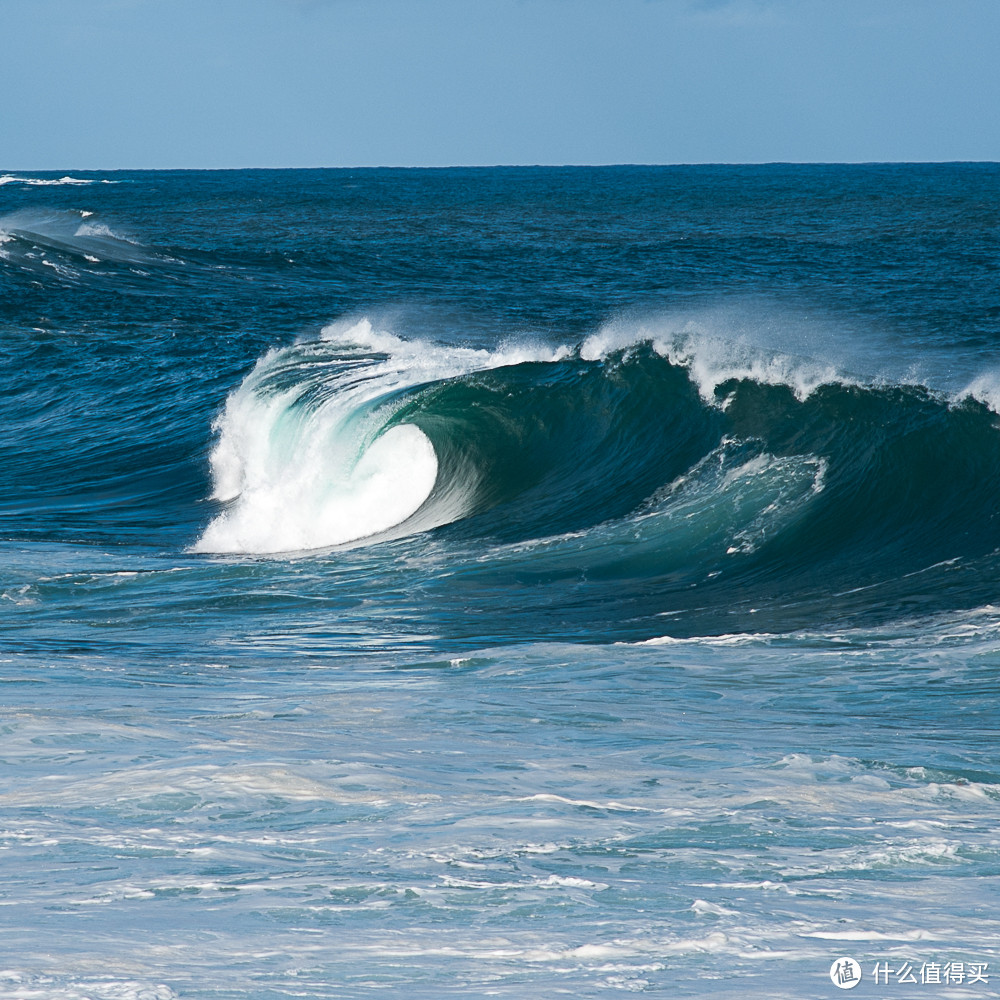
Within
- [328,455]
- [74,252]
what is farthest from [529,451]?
[74,252]

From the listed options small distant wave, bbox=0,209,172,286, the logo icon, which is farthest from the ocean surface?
small distant wave, bbox=0,209,172,286

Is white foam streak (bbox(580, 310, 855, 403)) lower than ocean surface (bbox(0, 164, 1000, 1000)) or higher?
higher

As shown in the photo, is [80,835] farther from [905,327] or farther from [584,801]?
[905,327]

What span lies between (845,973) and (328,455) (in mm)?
10079

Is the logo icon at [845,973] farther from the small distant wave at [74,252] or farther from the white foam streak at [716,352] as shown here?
the small distant wave at [74,252]

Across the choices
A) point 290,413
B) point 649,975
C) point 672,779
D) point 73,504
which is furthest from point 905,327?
point 649,975

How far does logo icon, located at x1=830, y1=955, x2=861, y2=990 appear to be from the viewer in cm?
257

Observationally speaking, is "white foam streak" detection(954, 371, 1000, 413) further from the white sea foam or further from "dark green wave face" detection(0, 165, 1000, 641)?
the white sea foam

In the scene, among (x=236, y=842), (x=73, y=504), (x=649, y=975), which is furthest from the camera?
(x=73, y=504)

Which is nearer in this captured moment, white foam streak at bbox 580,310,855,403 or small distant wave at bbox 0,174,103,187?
white foam streak at bbox 580,310,855,403

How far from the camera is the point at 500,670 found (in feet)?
19.5

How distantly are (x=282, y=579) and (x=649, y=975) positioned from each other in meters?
6.13

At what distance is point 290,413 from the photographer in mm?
13867

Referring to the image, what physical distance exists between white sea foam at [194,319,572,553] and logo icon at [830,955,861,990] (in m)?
7.80
